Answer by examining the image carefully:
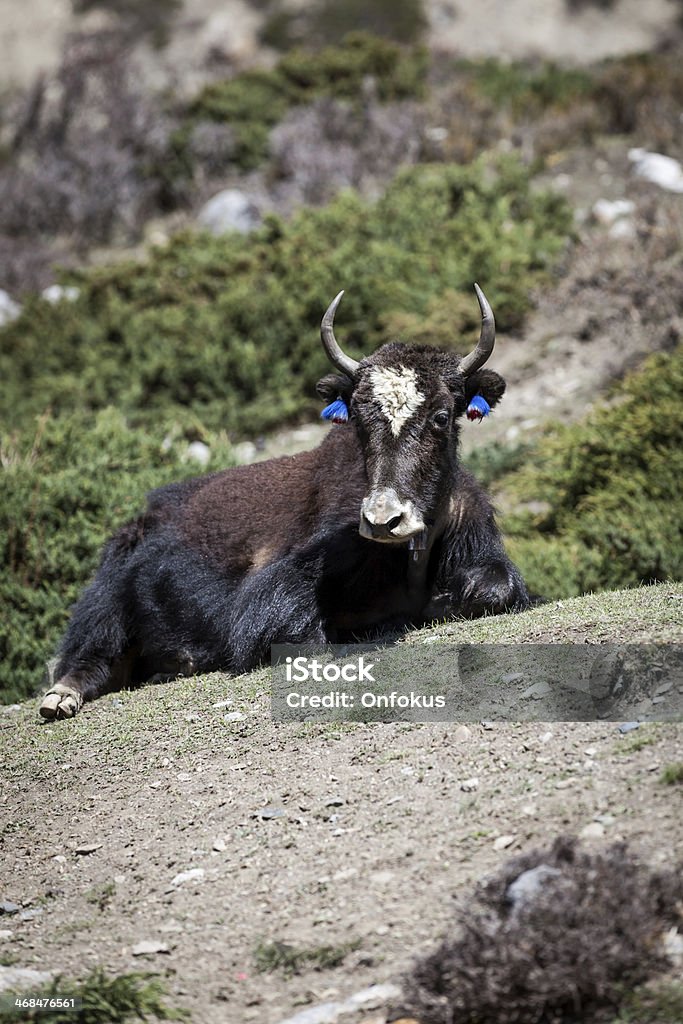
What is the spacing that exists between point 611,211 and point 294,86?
860 centimetres

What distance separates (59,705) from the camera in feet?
26.0

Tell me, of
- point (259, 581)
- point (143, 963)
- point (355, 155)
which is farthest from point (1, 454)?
point (355, 155)

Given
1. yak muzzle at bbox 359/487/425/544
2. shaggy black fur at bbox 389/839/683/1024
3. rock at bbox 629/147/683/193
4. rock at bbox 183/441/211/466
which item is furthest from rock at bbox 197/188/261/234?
shaggy black fur at bbox 389/839/683/1024

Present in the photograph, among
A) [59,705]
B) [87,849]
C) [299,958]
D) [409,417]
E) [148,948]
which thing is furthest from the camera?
[59,705]

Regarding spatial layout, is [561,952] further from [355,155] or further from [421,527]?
[355,155]

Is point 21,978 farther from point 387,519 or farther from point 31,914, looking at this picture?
point 387,519

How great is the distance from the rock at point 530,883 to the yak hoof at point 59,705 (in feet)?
14.5

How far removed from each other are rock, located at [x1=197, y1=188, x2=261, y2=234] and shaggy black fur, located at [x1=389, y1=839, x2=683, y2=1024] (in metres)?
16.6

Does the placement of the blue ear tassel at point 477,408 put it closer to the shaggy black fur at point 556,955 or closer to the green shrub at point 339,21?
the shaggy black fur at point 556,955

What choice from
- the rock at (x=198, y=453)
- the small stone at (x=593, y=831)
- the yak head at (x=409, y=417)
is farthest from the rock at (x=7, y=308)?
the small stone at (x=593, y=831)

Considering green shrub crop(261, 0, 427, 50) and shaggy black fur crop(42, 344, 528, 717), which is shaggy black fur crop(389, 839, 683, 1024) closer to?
shaggy black fur crop(42, 344, 528, 717)

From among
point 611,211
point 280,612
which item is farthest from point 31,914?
point 611,211

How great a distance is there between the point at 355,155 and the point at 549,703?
55.2 ft

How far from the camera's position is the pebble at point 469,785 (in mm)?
5195
